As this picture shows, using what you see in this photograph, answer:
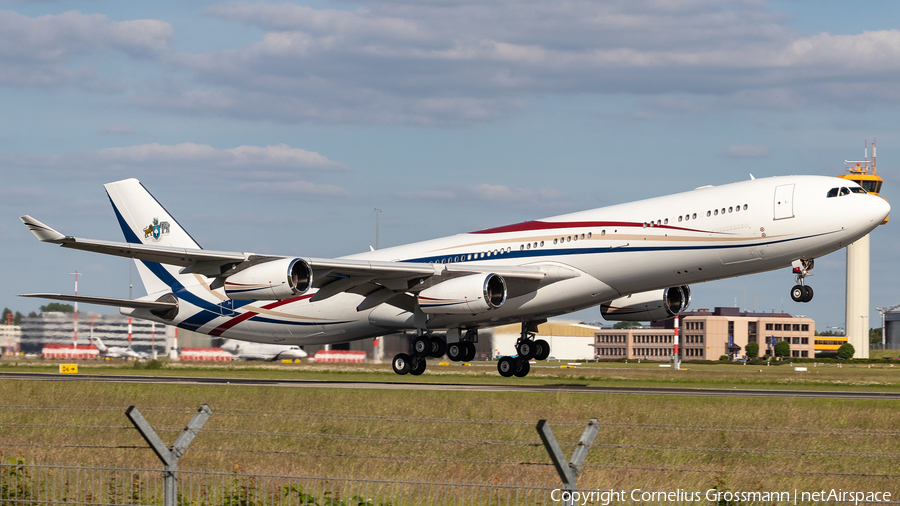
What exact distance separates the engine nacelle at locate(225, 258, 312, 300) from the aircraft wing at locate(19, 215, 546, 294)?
1.63 ft

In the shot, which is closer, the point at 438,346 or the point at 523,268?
the point at 523,268

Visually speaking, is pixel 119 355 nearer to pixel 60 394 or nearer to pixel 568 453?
pixel 60 394

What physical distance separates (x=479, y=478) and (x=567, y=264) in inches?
795

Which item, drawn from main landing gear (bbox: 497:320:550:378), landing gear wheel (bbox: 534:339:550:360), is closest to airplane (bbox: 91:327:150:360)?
main landing gear (bbox: 497:320:550:378)

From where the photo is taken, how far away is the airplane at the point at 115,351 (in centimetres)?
6719

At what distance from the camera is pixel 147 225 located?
50.5m

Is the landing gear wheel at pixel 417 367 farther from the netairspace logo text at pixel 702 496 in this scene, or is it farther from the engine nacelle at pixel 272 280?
the netairspace logo text at pixel 702 496

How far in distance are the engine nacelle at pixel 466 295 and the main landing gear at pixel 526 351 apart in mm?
5851

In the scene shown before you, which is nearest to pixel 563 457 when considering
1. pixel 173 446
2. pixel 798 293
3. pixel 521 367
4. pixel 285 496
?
pixel 173 446

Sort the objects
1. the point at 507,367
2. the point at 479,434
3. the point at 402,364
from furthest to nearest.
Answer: the point at 402,364 < the point at 507,367 < the point at 479,434

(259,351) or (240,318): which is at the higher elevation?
(240,318)

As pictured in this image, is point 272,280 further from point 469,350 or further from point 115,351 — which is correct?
point 115,351

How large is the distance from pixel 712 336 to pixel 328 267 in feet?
460

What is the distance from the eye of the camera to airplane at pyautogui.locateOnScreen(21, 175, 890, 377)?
34375 mm
